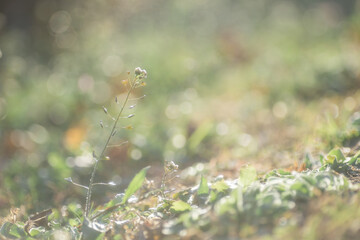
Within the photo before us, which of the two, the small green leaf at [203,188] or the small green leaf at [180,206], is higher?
the small green leaf at [203,188]

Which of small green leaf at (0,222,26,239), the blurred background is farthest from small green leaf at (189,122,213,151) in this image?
small green leaf at (0,222,26,239)

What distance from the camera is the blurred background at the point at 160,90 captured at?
3139 millimetres

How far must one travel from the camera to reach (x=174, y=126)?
151 inches

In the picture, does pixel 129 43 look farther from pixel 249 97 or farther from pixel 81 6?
pixel 249 97

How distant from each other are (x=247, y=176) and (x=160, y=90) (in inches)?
123

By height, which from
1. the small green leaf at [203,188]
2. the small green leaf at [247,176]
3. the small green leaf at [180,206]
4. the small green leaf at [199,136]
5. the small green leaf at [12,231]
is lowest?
the small green leaf at [199,136]

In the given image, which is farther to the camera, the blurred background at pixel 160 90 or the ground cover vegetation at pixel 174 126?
the blurred background at pixel 160 90

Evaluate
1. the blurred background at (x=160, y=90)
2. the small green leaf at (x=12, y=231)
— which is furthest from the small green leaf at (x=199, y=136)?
the small green leaf at (x=12, y=231)

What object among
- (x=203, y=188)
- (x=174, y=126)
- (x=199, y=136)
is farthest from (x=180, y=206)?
(x=174, y=126)

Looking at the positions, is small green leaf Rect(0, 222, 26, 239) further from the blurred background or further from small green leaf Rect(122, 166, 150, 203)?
the blurred background

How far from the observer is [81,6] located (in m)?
6.89

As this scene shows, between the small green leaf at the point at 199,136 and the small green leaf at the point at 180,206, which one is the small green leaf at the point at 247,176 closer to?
the small green leaf at the point at 180,206

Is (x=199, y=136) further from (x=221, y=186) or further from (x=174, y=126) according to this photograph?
(x=221, y=186)

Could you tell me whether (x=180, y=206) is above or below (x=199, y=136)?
above
